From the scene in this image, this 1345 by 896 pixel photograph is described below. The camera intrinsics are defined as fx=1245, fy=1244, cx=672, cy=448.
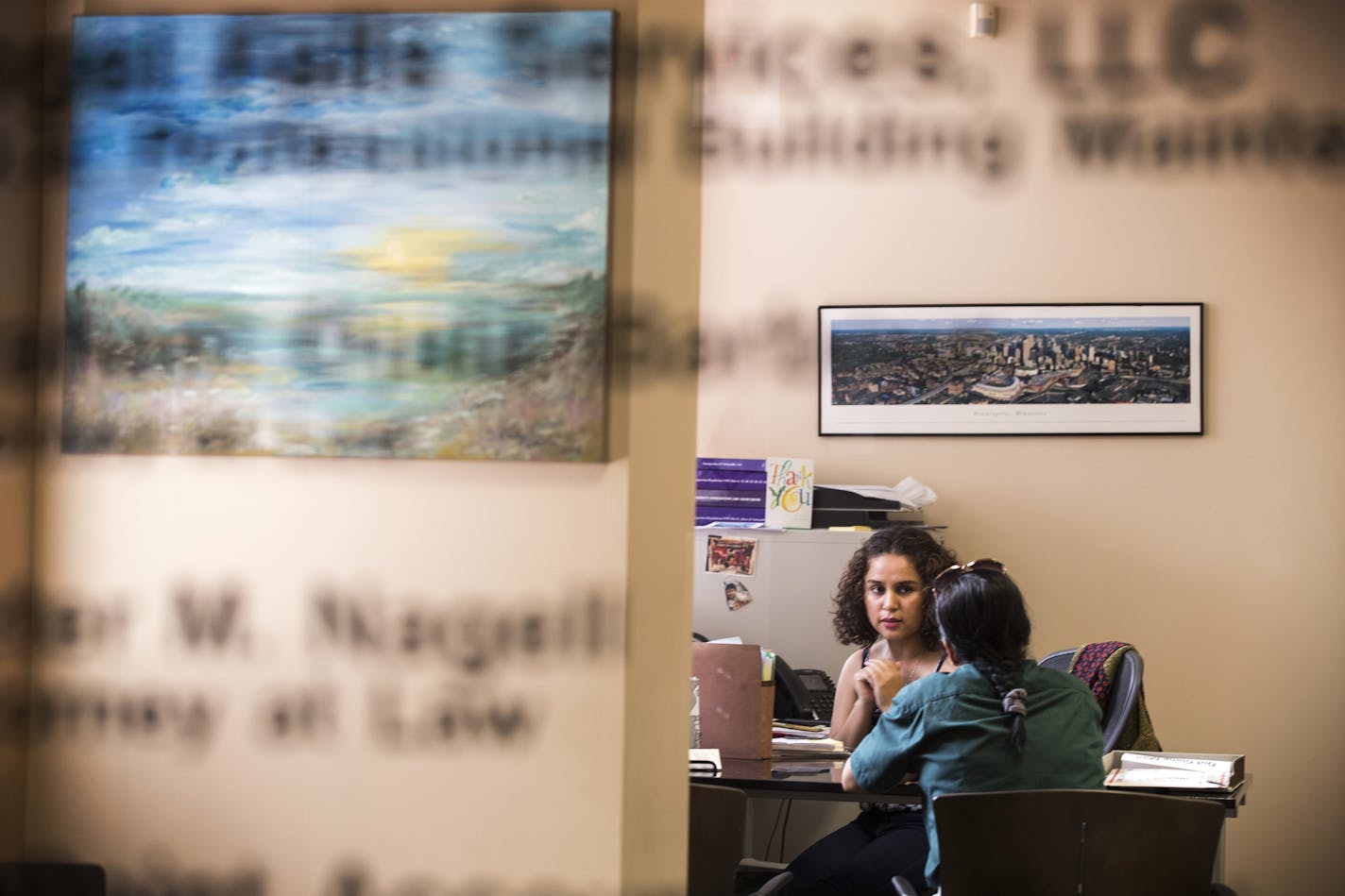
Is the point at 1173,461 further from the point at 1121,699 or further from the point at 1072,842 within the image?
the point at 1072,842

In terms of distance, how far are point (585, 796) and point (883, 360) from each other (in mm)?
3717

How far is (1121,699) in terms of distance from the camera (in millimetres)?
3174

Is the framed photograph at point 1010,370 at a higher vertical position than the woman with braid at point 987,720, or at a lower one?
higher

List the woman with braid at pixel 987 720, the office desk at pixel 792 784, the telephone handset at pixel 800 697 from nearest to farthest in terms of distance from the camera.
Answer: the woman with braid at pixel 987 720
the office desk at pixel 792 784
the telephone handset at pixel 800 697

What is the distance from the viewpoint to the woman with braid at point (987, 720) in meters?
2.22

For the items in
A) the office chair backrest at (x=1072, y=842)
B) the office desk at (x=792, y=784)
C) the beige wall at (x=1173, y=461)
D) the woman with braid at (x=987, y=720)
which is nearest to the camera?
the office chair backrest at (x=1072, y=842)

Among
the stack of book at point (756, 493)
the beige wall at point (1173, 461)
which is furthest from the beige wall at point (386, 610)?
the beige wall at point (1173, 461)

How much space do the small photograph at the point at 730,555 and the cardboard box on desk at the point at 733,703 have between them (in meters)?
0.92

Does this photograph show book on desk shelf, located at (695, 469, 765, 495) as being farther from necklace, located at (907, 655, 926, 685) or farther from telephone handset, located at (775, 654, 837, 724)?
necklace, located at (907, 655, 926, 685)

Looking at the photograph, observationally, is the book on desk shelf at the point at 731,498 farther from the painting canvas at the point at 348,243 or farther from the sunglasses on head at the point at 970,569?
the painting canvas at the point at 348,243

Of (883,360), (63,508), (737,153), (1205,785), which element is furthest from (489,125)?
(883,360)

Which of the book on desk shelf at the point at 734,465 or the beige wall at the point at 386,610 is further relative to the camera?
the book on desk shelf at the point at 734,465

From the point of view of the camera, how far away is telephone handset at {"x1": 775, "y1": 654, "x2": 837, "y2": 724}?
351cm

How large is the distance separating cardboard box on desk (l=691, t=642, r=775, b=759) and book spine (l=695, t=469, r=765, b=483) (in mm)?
1025
